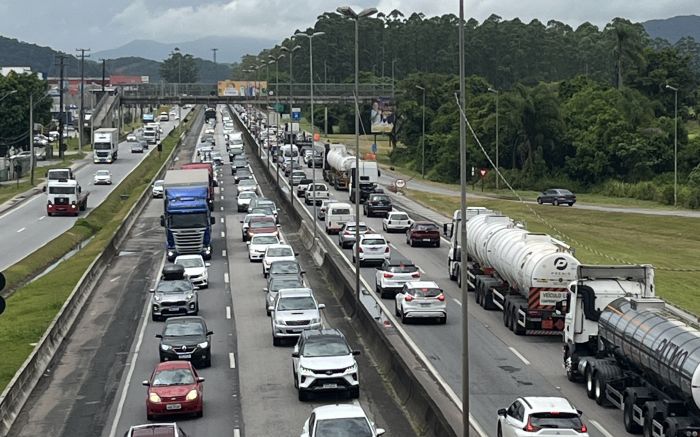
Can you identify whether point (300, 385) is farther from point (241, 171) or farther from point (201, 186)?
point (241, 171)

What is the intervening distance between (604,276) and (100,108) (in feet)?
487

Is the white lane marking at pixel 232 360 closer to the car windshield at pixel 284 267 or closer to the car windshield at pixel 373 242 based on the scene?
the car windshield at pixel 284 267

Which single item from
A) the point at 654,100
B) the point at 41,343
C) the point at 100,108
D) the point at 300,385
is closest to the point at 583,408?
the point at 300,385

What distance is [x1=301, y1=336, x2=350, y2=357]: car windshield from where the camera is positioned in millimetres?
31547

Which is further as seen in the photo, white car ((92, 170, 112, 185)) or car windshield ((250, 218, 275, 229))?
white car ((92, 170, 112, 185))

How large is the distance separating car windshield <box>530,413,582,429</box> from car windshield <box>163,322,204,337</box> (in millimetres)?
14986

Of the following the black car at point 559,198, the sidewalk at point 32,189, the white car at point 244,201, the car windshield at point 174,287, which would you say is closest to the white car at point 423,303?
the car windshield at point 174,287

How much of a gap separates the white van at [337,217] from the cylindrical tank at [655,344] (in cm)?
4093

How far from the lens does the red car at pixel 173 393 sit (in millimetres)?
28953

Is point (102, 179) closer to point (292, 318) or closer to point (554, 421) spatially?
point (292, 318)

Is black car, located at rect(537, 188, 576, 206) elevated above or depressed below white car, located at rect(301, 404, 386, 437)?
below

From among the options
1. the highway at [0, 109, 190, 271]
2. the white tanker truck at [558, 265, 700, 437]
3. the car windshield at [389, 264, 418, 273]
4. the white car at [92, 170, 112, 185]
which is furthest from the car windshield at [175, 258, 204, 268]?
the white car at [92, 170, 112, 185]

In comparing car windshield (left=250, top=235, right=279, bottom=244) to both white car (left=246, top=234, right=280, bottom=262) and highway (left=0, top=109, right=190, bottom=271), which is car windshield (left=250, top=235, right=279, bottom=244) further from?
highway (left=0, top=109, right=190, bottom=271)

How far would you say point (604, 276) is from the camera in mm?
33375
